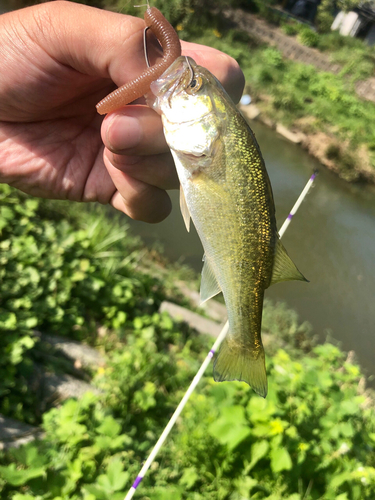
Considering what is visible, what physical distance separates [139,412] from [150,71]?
2.42 metres

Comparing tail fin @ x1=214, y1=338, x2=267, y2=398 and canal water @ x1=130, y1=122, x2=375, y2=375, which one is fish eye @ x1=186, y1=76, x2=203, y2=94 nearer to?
tail fin @ x1=214, y1=338, x2=267, y2=398

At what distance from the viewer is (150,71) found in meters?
1.22

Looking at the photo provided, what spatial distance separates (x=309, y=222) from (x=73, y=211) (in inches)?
240

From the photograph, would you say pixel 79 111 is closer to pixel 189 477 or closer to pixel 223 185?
pixel 223 185

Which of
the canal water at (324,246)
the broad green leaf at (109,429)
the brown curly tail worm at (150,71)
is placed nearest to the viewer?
the brown curly tail worm at (150,71)

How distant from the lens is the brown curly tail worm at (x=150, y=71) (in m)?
1.21

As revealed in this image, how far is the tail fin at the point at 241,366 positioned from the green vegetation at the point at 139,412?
81 centimetres

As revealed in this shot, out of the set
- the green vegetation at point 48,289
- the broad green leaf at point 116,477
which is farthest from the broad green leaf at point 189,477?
the green vegetation at point 48,289

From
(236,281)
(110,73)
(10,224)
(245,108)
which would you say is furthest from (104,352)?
(245,108)

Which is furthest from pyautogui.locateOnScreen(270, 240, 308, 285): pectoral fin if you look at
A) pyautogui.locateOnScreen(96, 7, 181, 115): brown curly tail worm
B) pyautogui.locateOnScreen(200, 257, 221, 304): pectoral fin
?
pyautogui.locateOnScreen(96, 7, 181, 115): brown curly tail worm

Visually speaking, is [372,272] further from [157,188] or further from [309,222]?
[157,188]

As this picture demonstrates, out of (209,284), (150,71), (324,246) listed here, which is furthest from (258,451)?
(324,246)

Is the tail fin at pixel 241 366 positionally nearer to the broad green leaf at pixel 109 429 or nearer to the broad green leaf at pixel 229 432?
the broad green leaf at pixel 229 432

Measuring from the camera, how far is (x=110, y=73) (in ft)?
4.80
